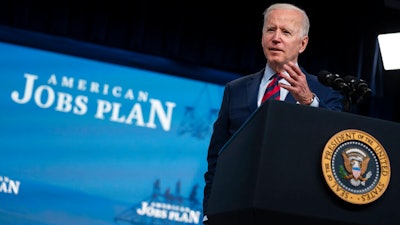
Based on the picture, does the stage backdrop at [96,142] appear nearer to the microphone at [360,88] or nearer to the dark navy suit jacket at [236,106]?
the dark navy suit jacket at [236,106]

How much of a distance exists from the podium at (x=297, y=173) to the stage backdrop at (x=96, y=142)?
10.7ft

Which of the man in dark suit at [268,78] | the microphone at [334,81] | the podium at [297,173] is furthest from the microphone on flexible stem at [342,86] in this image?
the man in dark suit at [268,78]

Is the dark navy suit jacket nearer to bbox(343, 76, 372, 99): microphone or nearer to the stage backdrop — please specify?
bbox(343, 76, 372, 99): microphone

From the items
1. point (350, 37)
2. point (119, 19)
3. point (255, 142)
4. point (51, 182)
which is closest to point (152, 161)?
point (51, 182)

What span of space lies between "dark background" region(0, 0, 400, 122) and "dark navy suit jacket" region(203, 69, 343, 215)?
288 cm

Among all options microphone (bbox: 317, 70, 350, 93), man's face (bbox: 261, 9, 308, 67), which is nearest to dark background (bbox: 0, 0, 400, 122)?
man's face (bbox: 261, 9, 308, 67)

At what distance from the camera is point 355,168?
3.67 ft

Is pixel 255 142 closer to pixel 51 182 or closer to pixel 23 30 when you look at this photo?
pixel 51 182

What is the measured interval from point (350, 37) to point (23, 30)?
2.60 m

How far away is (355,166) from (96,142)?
349cm

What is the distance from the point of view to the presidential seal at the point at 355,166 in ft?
3.64

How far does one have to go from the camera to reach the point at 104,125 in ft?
14.7

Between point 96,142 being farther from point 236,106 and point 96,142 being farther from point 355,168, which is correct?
point 355,168

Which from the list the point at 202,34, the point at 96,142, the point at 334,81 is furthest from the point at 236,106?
the point at 202,34
